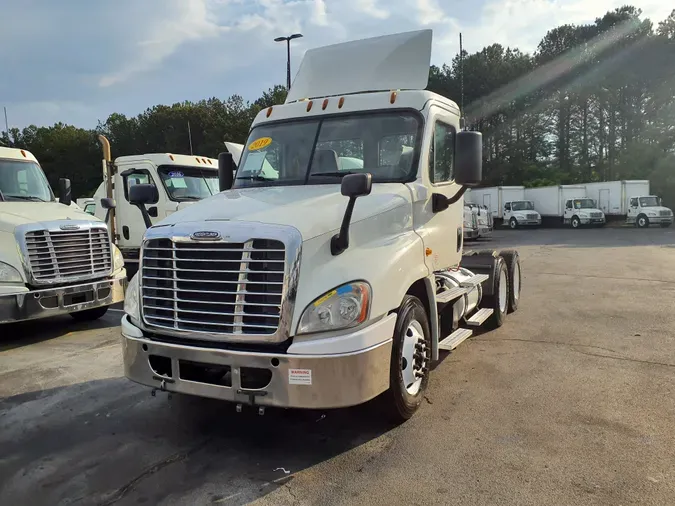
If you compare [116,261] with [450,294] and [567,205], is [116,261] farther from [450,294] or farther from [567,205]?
[567,205]

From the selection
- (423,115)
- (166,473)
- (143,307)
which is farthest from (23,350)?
(423,115)

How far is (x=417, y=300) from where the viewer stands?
4406 mm

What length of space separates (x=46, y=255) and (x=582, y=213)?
3236 cm

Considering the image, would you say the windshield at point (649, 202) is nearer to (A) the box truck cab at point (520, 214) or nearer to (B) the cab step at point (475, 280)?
(A) the box truck cab at point (520, 214)

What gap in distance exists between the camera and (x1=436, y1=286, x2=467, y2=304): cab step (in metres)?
5.20

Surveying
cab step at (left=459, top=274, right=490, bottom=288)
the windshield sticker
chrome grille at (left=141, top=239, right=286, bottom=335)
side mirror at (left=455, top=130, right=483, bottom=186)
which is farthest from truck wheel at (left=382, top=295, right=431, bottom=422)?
the windshield sticker

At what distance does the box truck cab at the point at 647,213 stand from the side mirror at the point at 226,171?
31408mm

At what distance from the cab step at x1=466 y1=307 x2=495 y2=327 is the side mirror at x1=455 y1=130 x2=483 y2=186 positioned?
2.06 meters

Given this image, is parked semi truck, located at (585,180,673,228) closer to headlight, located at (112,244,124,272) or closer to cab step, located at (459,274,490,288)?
cab step, located at (459,274,490,288)

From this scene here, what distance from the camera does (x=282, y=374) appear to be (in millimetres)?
3545

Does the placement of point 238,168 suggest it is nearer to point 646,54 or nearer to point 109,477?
point 109,477

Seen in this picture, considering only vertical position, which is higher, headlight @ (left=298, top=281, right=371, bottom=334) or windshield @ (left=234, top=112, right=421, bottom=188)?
windshield @ (left=234, top=112, right=421, bottom=188)

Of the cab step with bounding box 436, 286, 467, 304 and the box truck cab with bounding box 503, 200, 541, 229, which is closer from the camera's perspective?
the cab step with bounding box 436, 286, 467, 304

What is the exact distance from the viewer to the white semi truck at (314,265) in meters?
3.61
